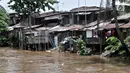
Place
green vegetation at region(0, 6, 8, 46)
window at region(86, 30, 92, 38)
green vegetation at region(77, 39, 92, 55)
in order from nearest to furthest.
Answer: green vegetation at region(77, 39, 92, 55) → window at region(86, 30, 92, 38) → green vegetation at region(0, 6, 8, 46)

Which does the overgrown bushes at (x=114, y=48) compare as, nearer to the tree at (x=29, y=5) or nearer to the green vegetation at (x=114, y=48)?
the green vegetation at (x=114, y=48)

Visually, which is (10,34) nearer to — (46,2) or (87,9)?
(46,2)

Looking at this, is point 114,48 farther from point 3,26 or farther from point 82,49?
point 3,26

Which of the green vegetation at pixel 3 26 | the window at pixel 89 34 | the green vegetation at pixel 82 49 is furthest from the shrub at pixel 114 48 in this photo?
the green vegetation at pixel 3 26

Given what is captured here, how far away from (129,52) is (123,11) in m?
9.80

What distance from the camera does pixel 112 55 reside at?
2700 cm

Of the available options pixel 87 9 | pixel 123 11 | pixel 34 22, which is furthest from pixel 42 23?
pixel 123 11

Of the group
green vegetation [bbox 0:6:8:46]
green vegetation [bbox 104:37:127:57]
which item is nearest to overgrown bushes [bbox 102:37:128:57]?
green vegetation [bbox 104:37:127:57]

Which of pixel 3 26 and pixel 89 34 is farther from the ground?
pixel 89 34

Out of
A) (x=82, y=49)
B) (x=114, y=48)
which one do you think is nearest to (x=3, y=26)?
(x=82, y=49)

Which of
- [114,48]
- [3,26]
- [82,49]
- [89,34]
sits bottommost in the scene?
[82,49]

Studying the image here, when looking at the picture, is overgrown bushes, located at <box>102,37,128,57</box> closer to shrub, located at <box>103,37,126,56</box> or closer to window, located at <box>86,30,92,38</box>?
shrub, located at <box>103,37,126,56</box>

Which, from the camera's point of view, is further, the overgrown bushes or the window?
the window

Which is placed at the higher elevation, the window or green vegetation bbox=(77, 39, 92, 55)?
the window
